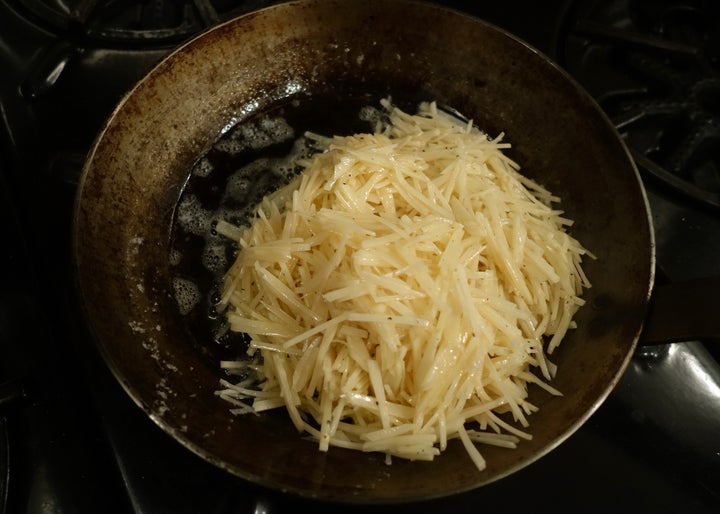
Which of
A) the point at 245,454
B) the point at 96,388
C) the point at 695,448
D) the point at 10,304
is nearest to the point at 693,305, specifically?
the point at 695,448

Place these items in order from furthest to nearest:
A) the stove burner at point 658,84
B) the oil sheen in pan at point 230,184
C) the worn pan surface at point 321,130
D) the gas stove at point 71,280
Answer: the stove burner at point 658,84 → the oil sheen in pan at point 230,184 → the gas stove at point 71,280 → the worn pan surface at point 321,130

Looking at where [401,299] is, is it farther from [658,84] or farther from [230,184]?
[658,84]

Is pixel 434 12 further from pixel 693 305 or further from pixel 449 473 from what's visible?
pixel 449 473

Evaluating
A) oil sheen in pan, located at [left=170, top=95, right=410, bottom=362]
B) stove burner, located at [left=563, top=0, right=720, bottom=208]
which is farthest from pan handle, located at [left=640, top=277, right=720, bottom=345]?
oil sheen in pan, located at [left=170, top=95, right=410, bottom=362]

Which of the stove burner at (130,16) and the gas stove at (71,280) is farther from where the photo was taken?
the stove burner at (130,16)

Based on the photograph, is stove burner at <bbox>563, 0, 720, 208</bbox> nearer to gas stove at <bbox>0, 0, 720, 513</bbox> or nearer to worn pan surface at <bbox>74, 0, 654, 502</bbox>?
gas stove at <bbox>0, 0, 720, 513</bbox>

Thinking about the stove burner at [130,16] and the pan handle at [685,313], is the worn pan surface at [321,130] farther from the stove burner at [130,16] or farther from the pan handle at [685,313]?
the stove burner at [130,16]

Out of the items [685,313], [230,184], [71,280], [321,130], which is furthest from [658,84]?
[71,280]

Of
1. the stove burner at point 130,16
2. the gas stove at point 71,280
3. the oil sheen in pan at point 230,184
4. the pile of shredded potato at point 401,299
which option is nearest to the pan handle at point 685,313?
the pile of shredded potato at point 401,299
